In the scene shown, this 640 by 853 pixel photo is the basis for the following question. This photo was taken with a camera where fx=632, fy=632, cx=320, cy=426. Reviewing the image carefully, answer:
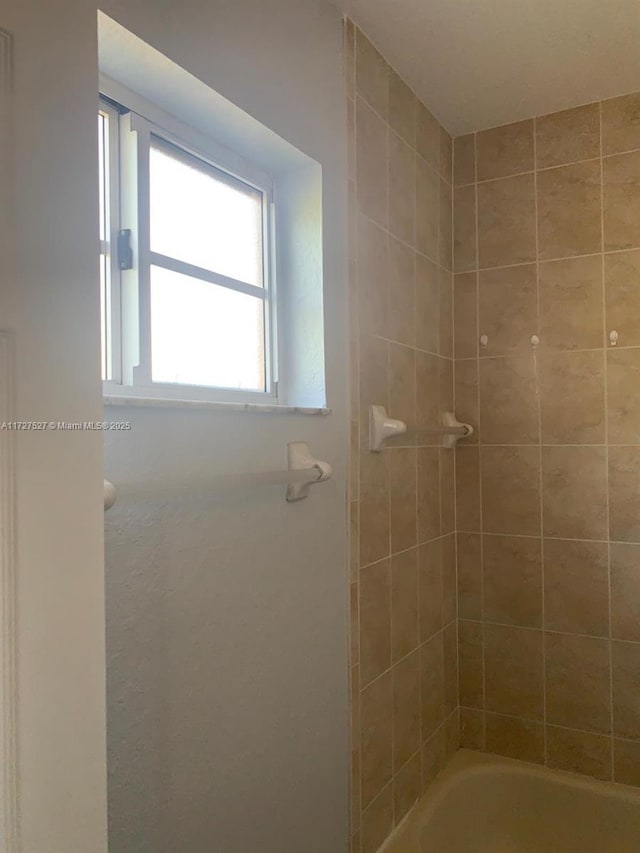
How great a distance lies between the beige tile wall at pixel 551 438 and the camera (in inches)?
76.1

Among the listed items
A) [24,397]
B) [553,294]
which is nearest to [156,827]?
[24,397]

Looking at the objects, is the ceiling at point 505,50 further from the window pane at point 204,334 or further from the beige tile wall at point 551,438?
the window pane at point 204,334

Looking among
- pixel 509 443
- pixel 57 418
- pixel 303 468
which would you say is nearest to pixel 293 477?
pixel 303 468

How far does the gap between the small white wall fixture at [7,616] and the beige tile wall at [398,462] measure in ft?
3.36

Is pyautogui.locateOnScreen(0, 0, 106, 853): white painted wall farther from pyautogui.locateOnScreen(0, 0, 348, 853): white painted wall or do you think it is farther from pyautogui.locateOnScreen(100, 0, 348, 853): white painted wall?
pyautogui.locateOnScreen(100, 0, 348, 853): white painted wall

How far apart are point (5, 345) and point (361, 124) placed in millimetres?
1308

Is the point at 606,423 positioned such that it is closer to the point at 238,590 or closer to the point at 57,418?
the point at 238,590

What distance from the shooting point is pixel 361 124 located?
158cm

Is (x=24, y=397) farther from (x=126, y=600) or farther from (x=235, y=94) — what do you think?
(x=235, y=94)

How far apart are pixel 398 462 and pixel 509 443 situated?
1.78 ft

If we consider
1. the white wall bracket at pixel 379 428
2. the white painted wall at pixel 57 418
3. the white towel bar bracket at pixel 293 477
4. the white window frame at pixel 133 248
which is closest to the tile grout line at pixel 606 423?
the white wall bracket at pixel 379 428

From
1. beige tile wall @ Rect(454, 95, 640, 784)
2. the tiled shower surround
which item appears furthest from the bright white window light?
beige tile wall @ Rect(454, 95, 640, 784)

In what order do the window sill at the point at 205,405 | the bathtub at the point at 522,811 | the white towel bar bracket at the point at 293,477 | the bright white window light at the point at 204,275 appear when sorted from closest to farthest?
the window sill at the point at 205,405 → the white towel bar bracket at the point at 293,477 → the bright white window light at the point at 204,275 → the bathtub at the point at 522,811

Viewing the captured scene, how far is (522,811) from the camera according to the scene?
1985 millimetres
